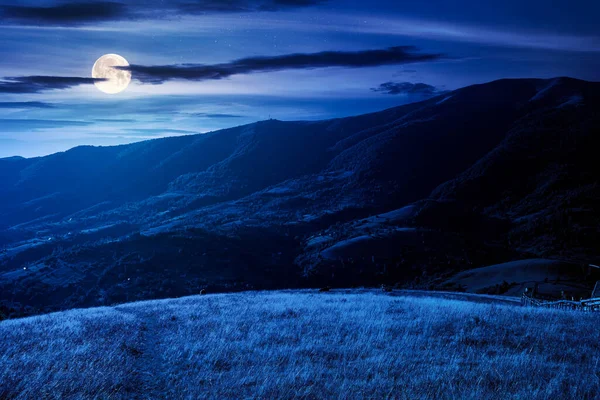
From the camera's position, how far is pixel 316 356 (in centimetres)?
1136

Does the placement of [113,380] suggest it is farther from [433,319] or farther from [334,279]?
[334,279]

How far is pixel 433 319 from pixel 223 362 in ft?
24.8

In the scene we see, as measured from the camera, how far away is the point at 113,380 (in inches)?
377

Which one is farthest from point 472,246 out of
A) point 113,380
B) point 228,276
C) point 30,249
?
point 30,249

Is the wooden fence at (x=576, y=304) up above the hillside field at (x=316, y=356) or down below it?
below

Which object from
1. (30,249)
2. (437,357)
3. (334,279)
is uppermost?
(437,357)

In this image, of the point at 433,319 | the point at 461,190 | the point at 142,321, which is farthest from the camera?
the point at 461,190

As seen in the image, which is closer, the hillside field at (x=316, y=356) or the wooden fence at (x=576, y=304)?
the hillside field at (x=316, y=356)

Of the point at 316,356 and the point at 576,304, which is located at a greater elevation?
the point at 316,356

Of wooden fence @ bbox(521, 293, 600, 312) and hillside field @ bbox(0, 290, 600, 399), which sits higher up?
hillside field @ bbox(0, 290, 600, 399)

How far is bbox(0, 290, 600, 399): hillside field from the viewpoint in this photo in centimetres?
881

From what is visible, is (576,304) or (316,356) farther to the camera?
(576,304)

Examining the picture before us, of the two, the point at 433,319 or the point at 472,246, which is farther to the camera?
the point at 472,246

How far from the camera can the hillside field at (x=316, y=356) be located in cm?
881
